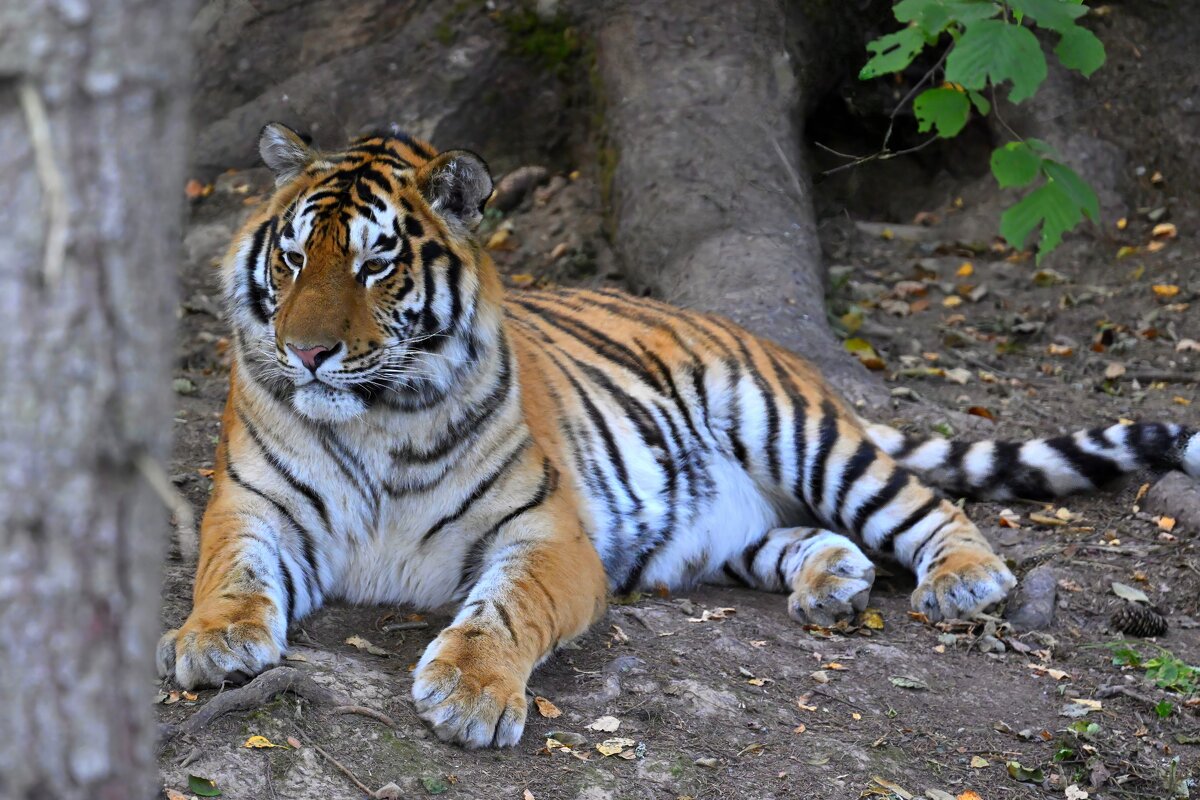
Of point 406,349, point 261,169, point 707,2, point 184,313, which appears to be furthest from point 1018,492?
point 261,169

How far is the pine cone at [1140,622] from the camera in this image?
406 cm

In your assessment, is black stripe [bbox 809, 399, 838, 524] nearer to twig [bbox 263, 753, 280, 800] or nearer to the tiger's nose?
the tiger's nose

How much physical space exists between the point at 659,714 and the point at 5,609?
7.36 ft

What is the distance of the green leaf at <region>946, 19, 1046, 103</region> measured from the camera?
12.8ft

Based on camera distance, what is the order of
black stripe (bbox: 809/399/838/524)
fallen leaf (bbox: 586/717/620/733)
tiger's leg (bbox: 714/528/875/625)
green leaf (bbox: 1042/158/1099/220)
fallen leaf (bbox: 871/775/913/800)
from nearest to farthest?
fallen leaf (bbox: 871/775/913/800), fallen leaf (bbox: 586/717/620/733), tiger's leg (bbox: 714/528/875/625), green leaf (bbox: 1042/158/1099/220), black stripe (bbox: 809/399/838/524)

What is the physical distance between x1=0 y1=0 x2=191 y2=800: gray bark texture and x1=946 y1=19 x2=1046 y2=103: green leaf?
310 cm

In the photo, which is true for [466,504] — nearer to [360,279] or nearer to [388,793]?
[360,279]

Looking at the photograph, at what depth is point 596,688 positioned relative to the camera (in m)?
3.38

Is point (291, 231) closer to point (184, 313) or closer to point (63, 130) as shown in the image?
point (63, 130)

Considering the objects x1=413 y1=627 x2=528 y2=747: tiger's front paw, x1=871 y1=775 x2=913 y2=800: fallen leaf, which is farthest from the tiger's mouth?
x1=871 y1=775 x2=913 y2=800: fallen leaf

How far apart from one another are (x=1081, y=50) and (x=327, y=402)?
2.64m

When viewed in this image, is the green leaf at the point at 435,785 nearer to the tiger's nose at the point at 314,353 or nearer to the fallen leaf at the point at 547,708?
the fallen leaf at the point at 547,708

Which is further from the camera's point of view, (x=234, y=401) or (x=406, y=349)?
(x=234, y=401)

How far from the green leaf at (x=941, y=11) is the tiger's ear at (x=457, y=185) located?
147cm
